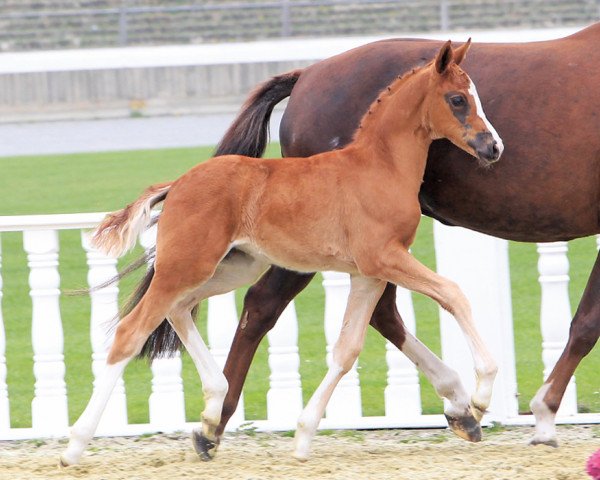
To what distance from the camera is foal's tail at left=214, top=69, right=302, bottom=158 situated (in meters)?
4.84

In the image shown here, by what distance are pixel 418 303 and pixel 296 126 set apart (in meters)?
3.30

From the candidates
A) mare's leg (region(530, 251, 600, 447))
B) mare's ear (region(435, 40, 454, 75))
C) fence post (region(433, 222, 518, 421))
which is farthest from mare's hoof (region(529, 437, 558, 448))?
mare's ear (region(435, 40, 454, 75))

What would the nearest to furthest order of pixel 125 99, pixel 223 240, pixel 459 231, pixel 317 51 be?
1. pixel 223 240
2. pixel 459 231
3. pixel 317 51
4. pixel 125 99

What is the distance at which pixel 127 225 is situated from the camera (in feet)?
Answer: 13.7

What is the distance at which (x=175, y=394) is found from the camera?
506cm

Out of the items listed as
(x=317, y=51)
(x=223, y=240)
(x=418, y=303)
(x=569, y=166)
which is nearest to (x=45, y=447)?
(x=223, y=240)

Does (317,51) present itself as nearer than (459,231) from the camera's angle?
No

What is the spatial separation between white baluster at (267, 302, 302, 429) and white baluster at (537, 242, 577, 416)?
106 centimetres

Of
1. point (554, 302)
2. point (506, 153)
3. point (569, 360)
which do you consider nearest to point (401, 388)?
point (554, 302)

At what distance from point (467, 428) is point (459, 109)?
1.26m

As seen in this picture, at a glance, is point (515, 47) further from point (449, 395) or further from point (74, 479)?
point (74, 479)

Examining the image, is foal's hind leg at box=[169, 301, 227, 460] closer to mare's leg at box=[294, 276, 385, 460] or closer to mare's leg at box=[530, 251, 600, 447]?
mare's leg at box=[294, 276, 385, 460]

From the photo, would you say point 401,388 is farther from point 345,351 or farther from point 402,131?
point 402,131

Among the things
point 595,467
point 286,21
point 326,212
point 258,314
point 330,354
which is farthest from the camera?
point 286,21
